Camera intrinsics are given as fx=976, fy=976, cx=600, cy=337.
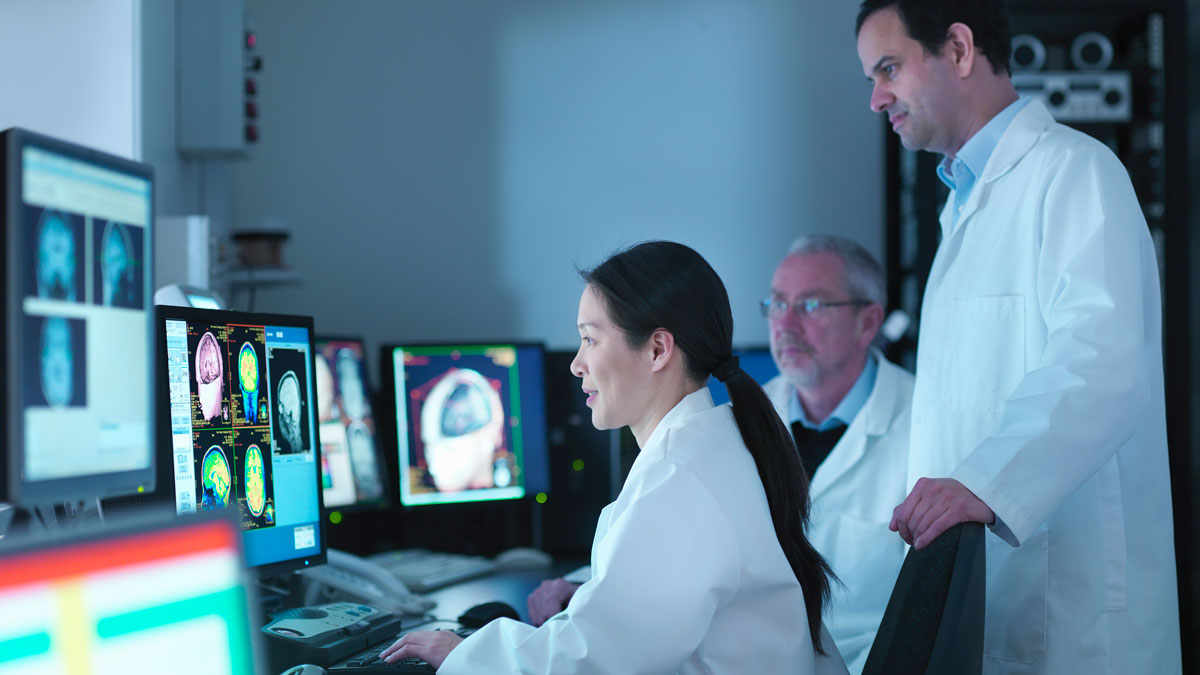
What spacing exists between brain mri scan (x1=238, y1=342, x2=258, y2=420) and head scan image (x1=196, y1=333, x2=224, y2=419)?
1.7 inches

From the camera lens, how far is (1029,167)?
4.86 ft

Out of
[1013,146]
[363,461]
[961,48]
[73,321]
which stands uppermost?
[961,48]

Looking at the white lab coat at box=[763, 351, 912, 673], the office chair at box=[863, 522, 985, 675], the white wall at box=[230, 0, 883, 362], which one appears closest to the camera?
the office chair at box=[863, 522, 985, 675]

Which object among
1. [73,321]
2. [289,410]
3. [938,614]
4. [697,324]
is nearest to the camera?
[73,321]

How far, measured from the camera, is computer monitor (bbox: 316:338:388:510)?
7.11 feet

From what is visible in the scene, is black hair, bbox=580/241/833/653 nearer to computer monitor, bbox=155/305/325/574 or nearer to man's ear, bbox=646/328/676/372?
man's ear, bbox=646/328/676/372

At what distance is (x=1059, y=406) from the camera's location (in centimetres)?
123

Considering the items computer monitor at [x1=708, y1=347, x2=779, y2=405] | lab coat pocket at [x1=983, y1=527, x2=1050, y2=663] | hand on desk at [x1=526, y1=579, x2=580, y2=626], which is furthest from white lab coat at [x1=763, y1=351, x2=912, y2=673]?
computer monitor at [x1=708, y1=347, x2=779, y2=405]

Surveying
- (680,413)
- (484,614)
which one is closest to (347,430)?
(484,614)

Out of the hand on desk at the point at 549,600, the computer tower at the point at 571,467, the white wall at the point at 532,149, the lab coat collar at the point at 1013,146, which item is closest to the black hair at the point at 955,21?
the lab coat collar at the point at 1013,146

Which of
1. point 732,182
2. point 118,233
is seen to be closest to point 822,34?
point 732,182

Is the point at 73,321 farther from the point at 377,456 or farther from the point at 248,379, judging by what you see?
the point at 377,456

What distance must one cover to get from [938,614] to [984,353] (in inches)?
23.9

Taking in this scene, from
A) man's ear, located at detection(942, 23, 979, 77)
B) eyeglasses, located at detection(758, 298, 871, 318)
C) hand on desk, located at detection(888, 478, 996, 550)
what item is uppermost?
man's ear, located at detection(942, 23, 979, 77)
